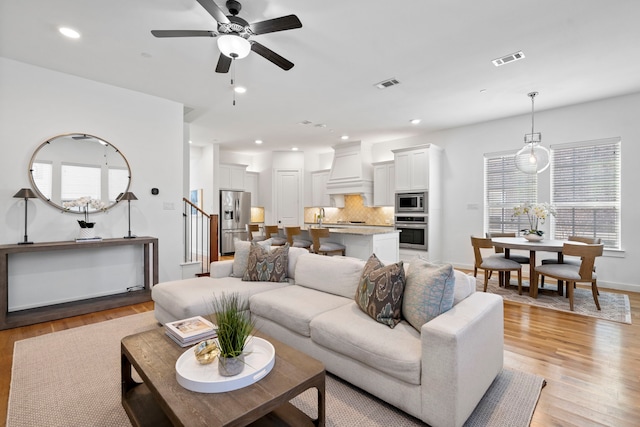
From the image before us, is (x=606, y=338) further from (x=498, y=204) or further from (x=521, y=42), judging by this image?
(x=498, y=204)

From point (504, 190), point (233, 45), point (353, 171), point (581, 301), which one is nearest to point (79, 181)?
point (233, 45)

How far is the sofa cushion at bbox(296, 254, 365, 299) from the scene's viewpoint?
8.96 feet

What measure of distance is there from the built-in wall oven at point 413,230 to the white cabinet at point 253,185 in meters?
4.41

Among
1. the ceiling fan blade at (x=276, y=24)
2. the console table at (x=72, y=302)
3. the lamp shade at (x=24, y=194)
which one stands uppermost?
the ceiling fan blade at (x=276, y=24)

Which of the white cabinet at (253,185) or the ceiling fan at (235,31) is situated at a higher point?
the ceiling fan at (235,31)

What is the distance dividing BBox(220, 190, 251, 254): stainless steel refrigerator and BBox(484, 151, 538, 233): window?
6106 mm

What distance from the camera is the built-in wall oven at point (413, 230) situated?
6348 mm

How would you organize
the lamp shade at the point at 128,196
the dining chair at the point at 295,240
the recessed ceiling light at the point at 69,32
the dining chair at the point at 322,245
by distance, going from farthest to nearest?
the dining chair at the point at 295,240 < the dining chair at the point at 322,245 < the lamp shade at the point at 128,196 < the recessed ceiling light at the point at 69,32

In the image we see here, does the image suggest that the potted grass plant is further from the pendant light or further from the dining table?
the pendant light

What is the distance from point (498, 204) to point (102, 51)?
6.69 metres

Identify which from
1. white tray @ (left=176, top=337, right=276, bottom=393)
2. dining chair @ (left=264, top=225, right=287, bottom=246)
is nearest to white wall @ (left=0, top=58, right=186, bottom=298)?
Result: dining chair @ (left=264, top=225, right=287, bottom=246)

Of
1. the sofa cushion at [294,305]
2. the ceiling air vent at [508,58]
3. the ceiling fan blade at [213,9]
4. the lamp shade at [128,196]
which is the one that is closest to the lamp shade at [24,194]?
the lamp shade at [128,196]

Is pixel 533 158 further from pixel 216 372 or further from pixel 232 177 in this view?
pixel 232 177

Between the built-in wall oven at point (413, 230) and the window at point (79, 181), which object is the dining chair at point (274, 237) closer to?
the built-in wall oven at point (413, 230)
